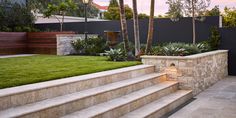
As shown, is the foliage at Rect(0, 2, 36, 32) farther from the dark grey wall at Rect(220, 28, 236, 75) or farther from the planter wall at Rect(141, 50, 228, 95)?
the dark grey wall at Rect(220, 28, 236, 75)

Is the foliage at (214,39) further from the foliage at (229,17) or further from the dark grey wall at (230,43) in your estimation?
the foliage at (229,17)

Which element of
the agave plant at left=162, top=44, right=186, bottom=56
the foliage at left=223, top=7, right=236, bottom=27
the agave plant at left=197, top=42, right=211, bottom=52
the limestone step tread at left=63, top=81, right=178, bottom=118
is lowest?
the limestone step tread at left=63, top=81, right=178, bottom=118

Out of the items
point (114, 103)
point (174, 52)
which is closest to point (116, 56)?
point (174, 52)

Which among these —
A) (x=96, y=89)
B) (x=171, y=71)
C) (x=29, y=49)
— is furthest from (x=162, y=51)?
(x=29, y=49)

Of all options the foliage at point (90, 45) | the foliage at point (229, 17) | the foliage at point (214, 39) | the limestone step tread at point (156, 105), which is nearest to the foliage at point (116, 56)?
the limestone step tread at point (156, 105)

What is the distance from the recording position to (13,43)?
36.9 feet

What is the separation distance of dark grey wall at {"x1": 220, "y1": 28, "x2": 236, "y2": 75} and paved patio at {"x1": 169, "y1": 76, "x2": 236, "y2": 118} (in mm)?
2324

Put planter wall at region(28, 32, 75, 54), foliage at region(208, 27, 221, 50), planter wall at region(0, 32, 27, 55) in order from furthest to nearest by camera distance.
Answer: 1. planter wall at region(28, 32, 75, 54)
2. planter wall at region(0, 32, 27, 55)
3. foliage at region(208, 27, 221, 50)

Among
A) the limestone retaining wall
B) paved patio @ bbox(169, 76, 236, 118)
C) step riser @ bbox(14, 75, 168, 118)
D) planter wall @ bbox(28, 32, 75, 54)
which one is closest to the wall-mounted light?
paved patio @ bbox(169, 76, 236, 118)

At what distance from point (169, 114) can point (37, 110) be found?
9.13 ft

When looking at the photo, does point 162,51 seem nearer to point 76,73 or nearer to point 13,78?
point 76,73

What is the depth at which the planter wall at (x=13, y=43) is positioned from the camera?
35.4 feet

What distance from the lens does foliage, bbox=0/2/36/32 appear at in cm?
1196

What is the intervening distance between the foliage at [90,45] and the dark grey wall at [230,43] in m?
4.55
